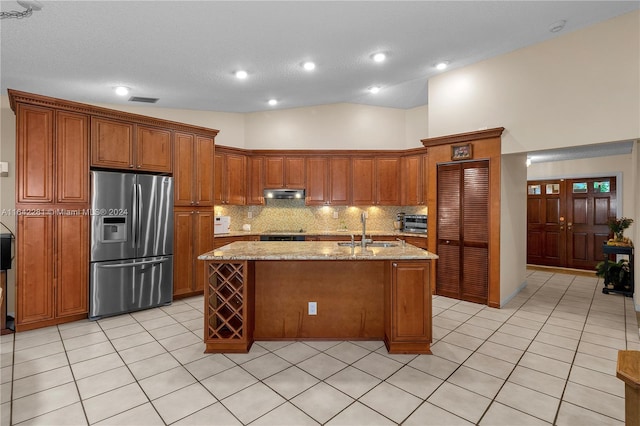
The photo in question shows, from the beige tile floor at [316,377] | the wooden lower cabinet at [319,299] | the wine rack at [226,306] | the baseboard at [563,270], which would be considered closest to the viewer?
the beige tile floor at [316,377]

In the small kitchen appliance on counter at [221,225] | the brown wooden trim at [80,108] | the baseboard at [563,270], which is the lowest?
the baseboard at [563,270]

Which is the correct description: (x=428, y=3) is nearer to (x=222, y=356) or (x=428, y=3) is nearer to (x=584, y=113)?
(x=584, y=113)

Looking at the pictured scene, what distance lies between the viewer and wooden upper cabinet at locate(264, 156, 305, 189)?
618cm

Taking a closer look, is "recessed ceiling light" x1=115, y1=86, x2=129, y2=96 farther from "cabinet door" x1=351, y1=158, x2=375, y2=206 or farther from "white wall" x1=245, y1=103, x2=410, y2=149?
"cabinet door" x1=351, y1=158, x2=375, y2=206

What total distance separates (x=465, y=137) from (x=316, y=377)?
389cm

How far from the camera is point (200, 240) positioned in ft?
16.3

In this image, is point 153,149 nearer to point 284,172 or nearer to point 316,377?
point 284,172

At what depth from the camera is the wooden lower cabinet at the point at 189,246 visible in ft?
15.4

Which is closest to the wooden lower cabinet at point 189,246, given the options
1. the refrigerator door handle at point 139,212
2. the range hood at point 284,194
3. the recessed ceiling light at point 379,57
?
the refrigerator door handle at point 139,212

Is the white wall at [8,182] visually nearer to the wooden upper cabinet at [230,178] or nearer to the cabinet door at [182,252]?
the cabinet door at [182,252]

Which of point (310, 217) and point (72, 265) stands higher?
point (310, 217)

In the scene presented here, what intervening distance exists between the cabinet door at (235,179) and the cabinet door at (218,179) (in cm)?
9

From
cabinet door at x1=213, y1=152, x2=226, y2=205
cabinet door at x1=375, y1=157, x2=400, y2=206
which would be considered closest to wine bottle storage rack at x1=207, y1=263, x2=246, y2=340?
cabinet door at x1=213, y1=152, x2=226, y2=205

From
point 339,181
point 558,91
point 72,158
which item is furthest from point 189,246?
point 558,91
